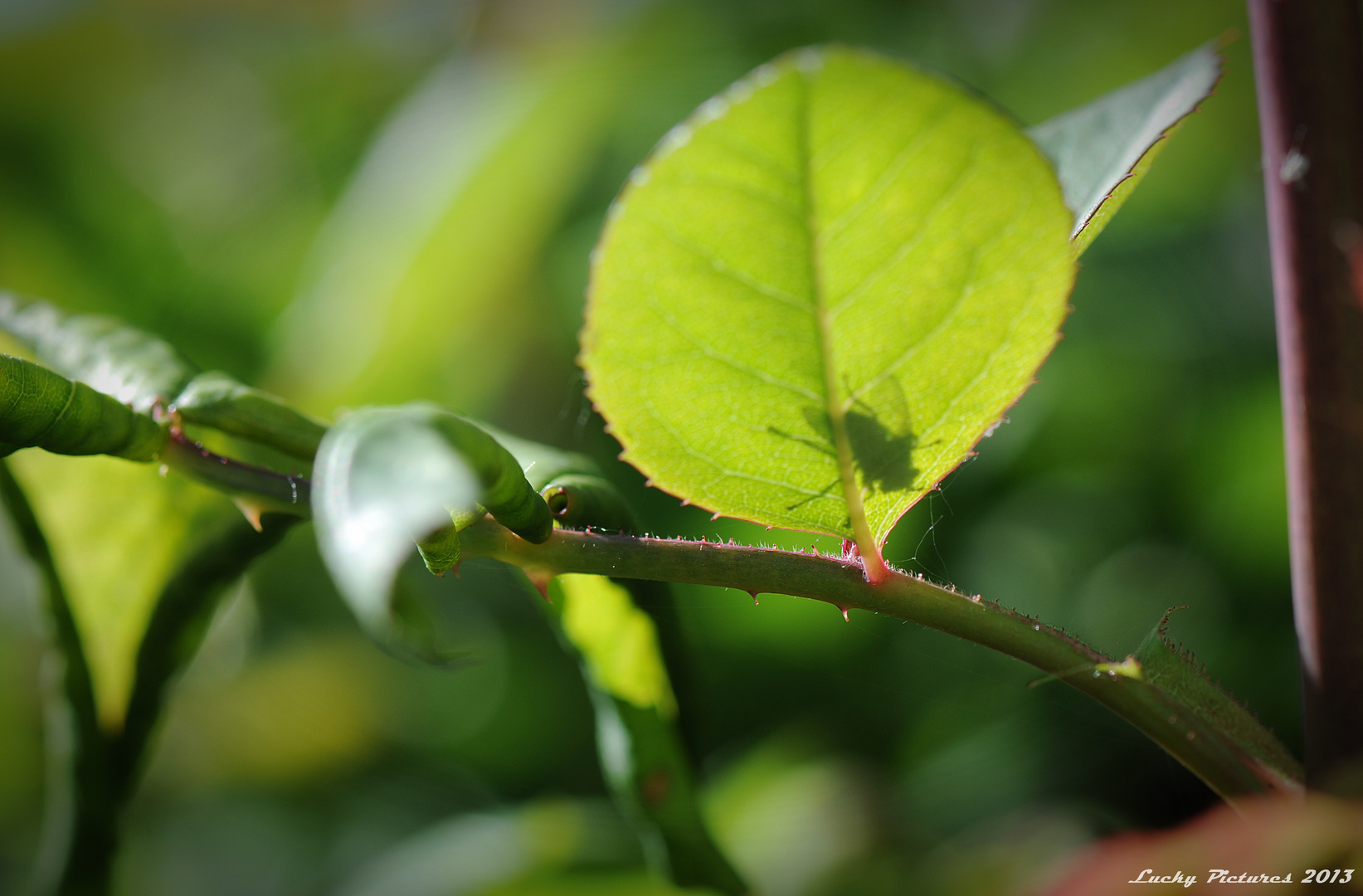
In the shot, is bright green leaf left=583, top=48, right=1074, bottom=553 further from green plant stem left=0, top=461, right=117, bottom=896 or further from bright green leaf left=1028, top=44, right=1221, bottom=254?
green plant stem left=0, top=461, right=117, bottom=896

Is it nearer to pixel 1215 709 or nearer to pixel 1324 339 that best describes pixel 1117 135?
pixel 1324 339

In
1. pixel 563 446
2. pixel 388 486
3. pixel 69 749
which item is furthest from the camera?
pixel 563 446

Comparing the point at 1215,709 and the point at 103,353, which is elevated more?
the point at 103,353

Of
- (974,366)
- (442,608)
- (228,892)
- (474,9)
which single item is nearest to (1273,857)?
(974,366)

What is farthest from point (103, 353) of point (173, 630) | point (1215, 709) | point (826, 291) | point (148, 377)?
point (1215, 709)

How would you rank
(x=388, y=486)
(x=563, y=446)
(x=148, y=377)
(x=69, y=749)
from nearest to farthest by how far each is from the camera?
1. (x=388, y=486)
2. (x=148, y=377)
3. (x=69, y=749)
4. (x=563, y=446)
